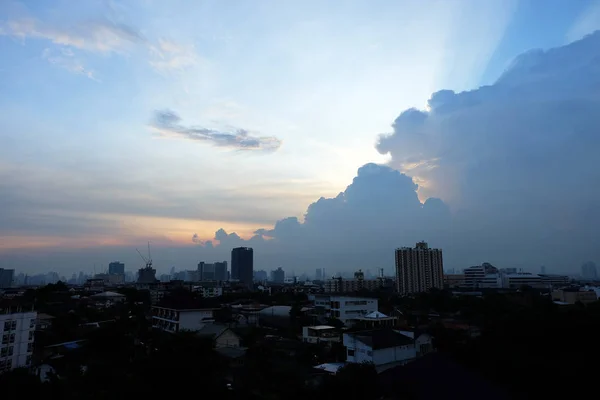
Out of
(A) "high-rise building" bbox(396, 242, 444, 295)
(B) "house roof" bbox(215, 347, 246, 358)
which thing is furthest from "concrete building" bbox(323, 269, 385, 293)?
(B) "house roof" bbox(215, 347, 246, 358)

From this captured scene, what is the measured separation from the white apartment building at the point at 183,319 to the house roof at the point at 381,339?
14433 millimetres

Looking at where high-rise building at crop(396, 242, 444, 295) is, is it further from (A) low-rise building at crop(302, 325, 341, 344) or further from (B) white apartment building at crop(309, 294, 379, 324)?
(A) low-rise building at crop(302, 325, 341, 344)

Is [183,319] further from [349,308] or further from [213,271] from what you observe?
[213,271]

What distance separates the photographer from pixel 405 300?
54.8 meters

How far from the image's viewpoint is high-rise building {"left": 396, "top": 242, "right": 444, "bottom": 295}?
274 feet

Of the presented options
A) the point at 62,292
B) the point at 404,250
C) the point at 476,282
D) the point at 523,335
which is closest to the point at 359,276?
the point at 404,250

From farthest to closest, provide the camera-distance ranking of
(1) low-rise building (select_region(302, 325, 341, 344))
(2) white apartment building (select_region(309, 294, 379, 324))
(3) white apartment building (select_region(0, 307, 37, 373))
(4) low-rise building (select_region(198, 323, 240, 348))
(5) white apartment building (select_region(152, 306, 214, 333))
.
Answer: (2) white apartment building (select_region(309, 294, 379, 324)), (5) white apartment building (select_region(152, 306, 214, 333)), (1) low-rise building (select_region(302, 325, 341, 344)), (4) low-rise building (select_region(198, 323, 240, 348)), (3) white apartment building (select_region(0, 307, 37, 373))

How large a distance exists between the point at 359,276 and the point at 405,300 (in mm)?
42287

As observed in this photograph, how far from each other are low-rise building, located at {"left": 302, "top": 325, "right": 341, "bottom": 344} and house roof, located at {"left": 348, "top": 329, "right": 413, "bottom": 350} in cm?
669

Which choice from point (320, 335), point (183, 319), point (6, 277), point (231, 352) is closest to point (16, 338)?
point (183, 319)

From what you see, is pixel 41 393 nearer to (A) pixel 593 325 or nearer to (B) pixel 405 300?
(A) pixel 593 325

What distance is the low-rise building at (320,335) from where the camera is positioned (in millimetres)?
28906

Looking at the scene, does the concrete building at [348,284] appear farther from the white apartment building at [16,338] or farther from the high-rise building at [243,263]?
the white apartment building at [16,338]

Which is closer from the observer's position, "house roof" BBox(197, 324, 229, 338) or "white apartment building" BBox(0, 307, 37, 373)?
"white apartment building" BBox(0, 307, 37, 373)
